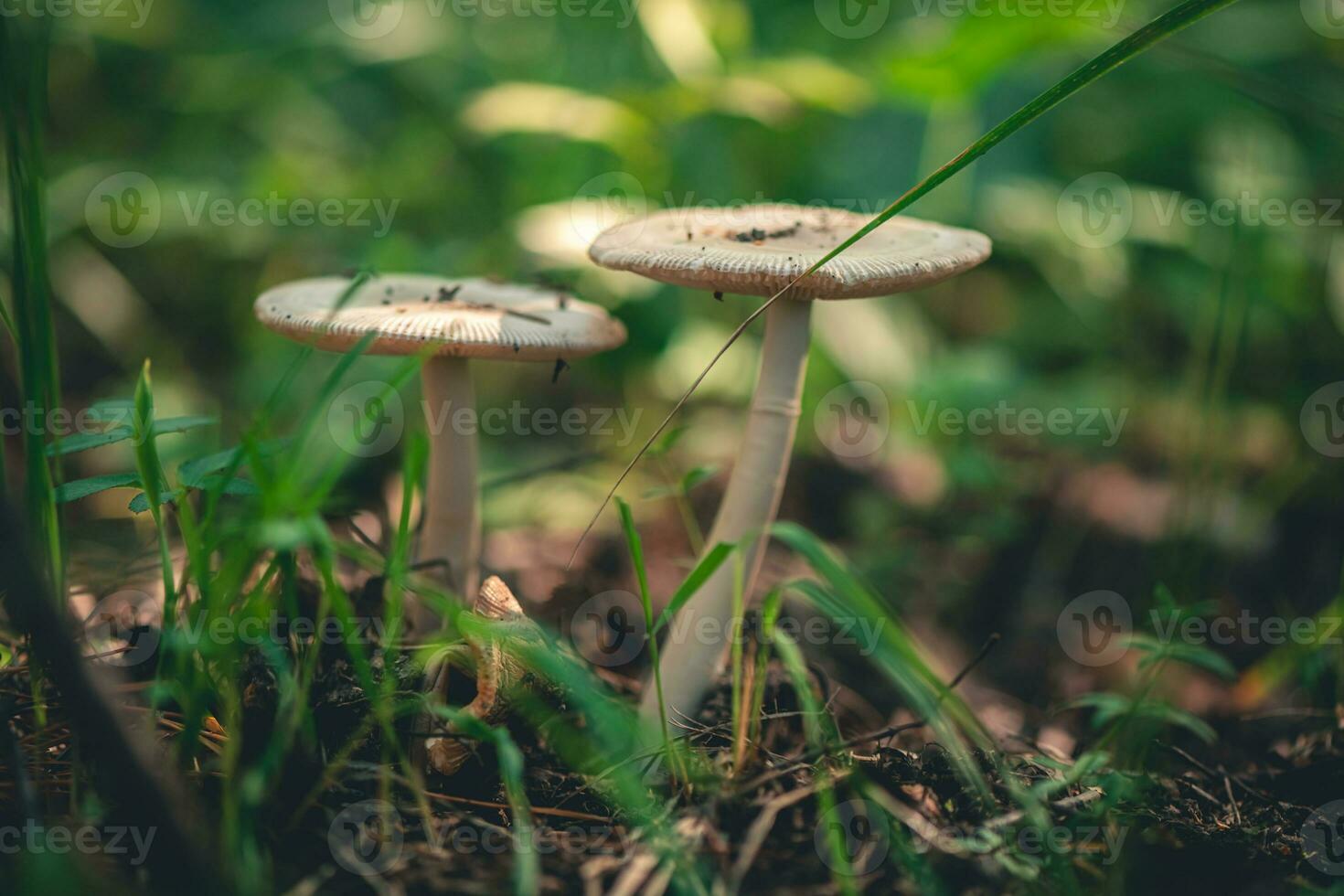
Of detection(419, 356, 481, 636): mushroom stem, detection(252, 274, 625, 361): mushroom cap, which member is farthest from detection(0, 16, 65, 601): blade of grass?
detection(419, 356, 481, 636): mushroom stem

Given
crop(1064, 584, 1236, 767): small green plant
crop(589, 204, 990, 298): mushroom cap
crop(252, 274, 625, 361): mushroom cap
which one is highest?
crop(589, 204, 990, 298): mushroom cap

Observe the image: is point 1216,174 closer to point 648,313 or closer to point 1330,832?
point 648,313

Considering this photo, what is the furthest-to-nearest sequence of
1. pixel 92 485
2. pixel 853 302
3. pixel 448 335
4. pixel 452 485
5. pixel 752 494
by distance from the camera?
pixel 853 302, pixel 452 485, pixel 752 494, pixel 448 335, pixel 92 485

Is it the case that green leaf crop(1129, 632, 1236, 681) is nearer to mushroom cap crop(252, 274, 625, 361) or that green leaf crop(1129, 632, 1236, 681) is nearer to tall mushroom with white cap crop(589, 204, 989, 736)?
tall mushroom with white cap crop(589, 204, 989, 736)

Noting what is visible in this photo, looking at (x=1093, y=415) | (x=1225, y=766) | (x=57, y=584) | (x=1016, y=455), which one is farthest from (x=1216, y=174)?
(x=57, y=584)

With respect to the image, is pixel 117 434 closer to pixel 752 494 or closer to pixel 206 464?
pixel 206 464

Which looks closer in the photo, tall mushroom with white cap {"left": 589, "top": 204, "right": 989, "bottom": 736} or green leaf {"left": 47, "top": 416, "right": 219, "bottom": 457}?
green leaf {"left": 47, "top": 416, "right": 219, "bottom": 457}

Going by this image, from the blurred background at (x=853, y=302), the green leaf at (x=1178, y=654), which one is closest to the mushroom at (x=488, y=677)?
the blurred background at (x=853, y=302)

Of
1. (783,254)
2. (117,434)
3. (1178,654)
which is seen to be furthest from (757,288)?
(117,434)
